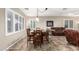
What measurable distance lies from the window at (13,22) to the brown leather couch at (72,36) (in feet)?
3.89

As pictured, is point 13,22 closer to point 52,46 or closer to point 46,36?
point 46,36

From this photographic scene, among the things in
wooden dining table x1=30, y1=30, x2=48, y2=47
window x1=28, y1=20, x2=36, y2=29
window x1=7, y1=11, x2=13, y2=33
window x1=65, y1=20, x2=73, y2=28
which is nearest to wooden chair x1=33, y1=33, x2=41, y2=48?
wooden dining table x1=30, y1=30, x2=48, y2=47

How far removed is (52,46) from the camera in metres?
2.61

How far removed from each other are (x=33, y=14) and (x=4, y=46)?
106cm

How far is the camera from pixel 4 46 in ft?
8.13

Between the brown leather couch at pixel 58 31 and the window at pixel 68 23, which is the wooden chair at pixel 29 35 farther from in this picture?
the window at pixel 68 23

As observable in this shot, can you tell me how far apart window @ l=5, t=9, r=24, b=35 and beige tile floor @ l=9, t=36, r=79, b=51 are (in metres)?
0.35

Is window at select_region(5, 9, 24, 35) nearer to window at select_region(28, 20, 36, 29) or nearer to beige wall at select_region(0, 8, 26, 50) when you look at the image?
beige wall at select_region(0, 8, 26, 50)

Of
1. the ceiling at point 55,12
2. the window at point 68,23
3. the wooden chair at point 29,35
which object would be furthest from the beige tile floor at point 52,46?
the ceiling at point 55,12

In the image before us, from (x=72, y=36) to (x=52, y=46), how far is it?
61 cm

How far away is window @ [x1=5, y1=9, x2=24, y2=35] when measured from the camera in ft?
8.14

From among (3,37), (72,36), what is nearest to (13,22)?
(3,37)
